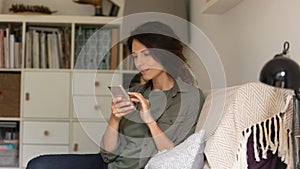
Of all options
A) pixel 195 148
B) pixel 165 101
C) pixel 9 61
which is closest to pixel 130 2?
pixel 9 61

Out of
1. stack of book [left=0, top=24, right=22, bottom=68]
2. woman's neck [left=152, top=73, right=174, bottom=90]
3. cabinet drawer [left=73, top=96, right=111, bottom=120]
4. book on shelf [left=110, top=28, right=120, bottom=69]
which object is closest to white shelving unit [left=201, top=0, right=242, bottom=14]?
woman's neck [left=152, top=73, right=174, bottom=90]

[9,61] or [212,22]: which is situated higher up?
[212,22]

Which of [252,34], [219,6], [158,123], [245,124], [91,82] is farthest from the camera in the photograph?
[91,82]

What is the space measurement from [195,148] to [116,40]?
6.09 ft

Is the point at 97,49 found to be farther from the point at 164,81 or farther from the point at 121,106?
the point at 121,106

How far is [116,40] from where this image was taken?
311 centimetres

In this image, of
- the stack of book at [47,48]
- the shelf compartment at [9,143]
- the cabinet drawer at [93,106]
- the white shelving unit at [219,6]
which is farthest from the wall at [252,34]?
the shelf compartment at [9,143]

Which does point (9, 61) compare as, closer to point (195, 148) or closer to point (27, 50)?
point (27, 50)

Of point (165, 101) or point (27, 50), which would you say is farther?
point (27, 50)

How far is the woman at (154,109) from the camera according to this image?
1.63m

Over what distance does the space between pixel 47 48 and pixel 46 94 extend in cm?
33

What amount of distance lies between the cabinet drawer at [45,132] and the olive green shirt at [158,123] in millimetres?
1395

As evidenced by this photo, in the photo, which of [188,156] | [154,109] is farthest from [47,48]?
[188,156]

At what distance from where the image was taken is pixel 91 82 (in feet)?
10.1
